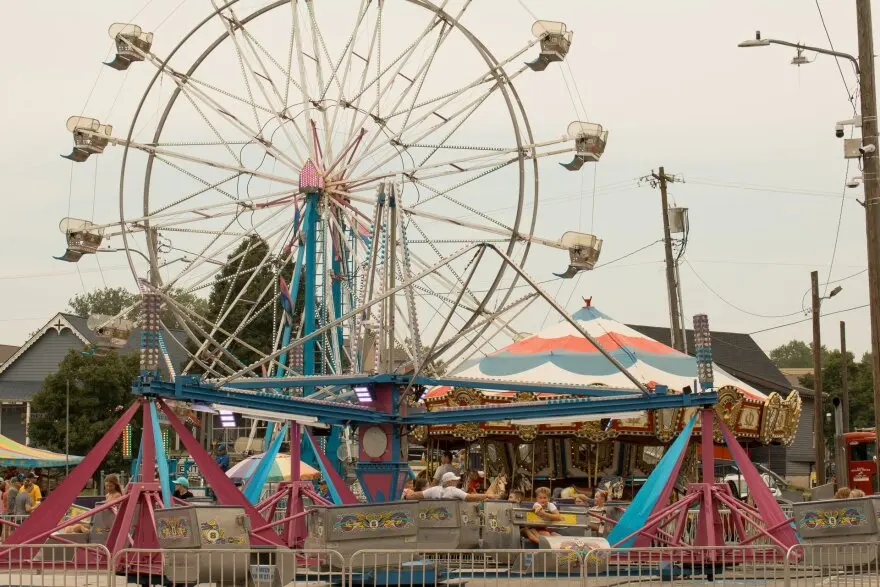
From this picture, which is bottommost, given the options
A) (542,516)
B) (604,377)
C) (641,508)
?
(542,516)

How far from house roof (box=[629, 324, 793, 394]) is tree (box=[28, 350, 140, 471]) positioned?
26.2 meters

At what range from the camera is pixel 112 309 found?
347 feet

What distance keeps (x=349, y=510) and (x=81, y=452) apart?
34.2 metres

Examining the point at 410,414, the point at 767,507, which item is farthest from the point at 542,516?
the point at 410,414

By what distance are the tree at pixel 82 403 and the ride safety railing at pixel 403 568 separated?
100 ft

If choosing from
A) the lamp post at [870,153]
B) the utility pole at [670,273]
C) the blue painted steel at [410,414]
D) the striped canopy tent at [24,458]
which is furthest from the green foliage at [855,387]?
the blue painted steel at [410,414]

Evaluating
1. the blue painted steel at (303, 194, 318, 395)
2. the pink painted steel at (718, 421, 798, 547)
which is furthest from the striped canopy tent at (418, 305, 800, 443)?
the pink painted steel at (718, 421, 798, 547)

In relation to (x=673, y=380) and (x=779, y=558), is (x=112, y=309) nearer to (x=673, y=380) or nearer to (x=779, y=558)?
(x=673, y=380)

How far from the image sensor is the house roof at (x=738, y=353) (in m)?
66.0

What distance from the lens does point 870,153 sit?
1934 cm

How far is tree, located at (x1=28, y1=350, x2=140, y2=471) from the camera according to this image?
45944 millimetres

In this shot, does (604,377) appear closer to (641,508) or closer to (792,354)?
(641,508)

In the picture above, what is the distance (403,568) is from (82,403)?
33957mm

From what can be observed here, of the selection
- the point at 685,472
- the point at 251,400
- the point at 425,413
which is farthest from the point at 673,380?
the point at 251,400
